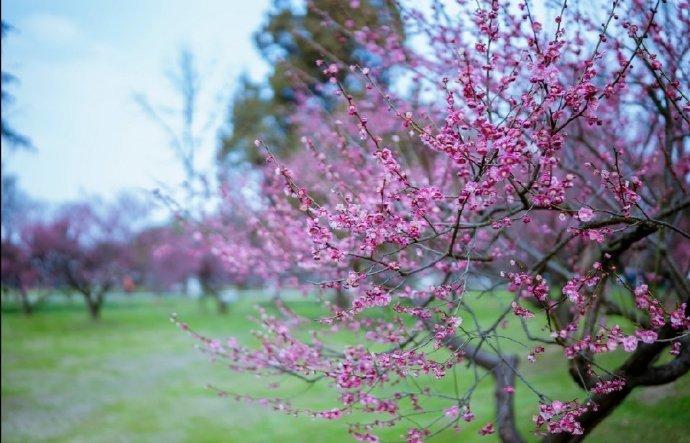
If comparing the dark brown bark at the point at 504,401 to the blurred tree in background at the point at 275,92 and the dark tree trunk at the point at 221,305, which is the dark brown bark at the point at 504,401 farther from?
the dark tree trunk at the point at 221,305

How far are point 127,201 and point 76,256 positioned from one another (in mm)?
5218

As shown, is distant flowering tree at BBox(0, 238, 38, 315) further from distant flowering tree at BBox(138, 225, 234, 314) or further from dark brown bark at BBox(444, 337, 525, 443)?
dark brown bark at BBox(444, 337, 525, 443)

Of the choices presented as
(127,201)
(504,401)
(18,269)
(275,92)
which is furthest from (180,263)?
(504,401)

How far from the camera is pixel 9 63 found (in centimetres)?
1067

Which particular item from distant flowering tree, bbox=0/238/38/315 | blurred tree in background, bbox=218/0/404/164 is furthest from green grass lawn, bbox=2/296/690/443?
blurred tree in background, bbox=218/0/404/164

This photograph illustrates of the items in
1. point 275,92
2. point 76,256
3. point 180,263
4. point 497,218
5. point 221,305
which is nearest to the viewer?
point 497,218

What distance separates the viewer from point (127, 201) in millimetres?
27625

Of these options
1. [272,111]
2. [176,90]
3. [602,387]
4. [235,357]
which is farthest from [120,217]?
[602,387]

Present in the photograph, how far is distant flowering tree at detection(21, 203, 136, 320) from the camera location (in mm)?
23016

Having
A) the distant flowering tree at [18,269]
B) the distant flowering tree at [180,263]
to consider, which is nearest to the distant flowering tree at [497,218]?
the distant flowering tree at [18,269]

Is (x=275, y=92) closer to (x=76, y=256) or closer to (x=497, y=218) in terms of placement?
(x=76, y=256)

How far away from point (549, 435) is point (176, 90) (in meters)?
19.7

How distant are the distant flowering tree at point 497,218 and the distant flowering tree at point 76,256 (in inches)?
730

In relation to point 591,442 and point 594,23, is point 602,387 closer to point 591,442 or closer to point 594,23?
point 591,442
